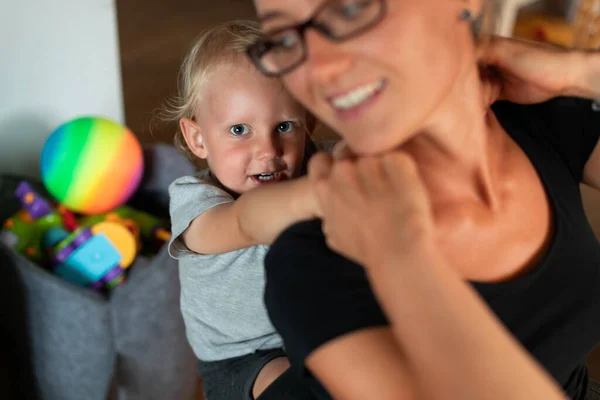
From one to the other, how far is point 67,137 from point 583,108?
1230mm

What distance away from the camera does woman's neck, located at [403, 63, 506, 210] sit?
0.77 meters

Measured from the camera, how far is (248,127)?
1175 millimetres

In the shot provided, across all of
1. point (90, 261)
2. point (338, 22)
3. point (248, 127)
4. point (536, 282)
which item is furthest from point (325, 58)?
point (90, 261)

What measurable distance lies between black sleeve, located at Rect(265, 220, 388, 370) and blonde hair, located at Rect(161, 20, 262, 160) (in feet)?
1.61

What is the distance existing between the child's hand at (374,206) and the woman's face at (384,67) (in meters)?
0.05

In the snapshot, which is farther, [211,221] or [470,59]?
[211,221]

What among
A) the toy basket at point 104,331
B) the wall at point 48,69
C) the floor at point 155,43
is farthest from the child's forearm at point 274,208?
the floor at point 155,43

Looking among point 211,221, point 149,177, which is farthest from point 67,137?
point 211,221

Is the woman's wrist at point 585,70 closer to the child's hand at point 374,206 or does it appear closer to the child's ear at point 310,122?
the child's hand at point 374,206

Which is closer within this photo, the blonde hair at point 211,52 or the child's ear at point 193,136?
the blonde hair at point 211,52

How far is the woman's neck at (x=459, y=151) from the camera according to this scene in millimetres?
775

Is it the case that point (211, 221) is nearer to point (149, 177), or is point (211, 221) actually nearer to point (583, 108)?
point (583, 108)

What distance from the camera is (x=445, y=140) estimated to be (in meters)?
0.78

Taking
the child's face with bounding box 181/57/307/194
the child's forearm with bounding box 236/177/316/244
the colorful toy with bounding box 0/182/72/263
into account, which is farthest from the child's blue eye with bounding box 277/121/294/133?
the colorful toy with bounding box 0/182/72/263
